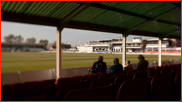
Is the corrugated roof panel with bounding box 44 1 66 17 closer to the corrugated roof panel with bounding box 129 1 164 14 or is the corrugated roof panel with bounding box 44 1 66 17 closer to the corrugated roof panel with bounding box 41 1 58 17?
the corrugated roof panel with bounding box 41 1 58 17

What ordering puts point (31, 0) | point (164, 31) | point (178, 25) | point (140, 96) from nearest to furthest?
point (140, 96) → point (31, 0) → point (178, 25) → point (164, 31)

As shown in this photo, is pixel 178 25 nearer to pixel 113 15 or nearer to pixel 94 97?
pixel 113 15

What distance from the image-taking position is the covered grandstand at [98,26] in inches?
54.0

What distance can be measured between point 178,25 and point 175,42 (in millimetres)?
46482

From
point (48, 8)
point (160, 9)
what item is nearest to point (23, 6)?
point (48, 8)

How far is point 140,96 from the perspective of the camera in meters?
1.53

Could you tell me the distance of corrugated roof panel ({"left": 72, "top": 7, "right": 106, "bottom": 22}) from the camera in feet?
15.6

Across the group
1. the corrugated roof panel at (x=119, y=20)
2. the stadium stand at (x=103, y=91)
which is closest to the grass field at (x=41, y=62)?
the corrugated roof panel at (x=119, y=20)

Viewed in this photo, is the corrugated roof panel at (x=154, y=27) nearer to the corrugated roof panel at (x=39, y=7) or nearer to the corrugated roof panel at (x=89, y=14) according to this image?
the corrugated roof panel at (x=89, y=14)

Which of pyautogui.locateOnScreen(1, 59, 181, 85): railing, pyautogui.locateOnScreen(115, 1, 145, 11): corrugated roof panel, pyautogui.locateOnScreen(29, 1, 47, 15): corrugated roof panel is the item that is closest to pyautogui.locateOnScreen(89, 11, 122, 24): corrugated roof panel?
pyautogui.locateOnScreen(115, 1, 145, 11): corrugated roof panel

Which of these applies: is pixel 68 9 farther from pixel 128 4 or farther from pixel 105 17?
pixel 128 4

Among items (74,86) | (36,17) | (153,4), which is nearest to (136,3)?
(153,4)

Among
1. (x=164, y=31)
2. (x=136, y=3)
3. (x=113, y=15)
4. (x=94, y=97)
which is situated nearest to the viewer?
(x=94, y=97)

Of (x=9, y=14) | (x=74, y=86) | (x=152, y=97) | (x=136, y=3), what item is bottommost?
(x=152, y=97)
